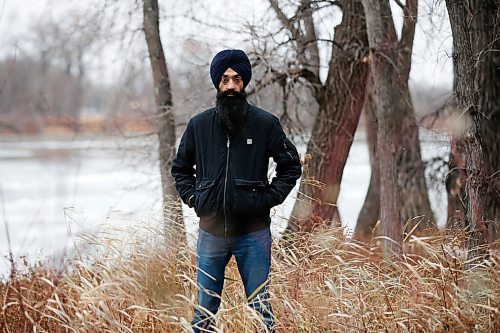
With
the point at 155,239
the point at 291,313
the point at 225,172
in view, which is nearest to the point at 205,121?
the point at 225,172

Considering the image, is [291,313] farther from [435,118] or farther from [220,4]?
[220,4]

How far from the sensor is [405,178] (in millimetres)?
10695

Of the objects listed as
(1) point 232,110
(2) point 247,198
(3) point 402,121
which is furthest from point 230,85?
(3) point 402,121

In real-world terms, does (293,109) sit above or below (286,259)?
above

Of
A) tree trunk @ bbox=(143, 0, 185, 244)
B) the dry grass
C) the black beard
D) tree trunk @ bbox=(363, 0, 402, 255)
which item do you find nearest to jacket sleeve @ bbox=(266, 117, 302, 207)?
the black beard

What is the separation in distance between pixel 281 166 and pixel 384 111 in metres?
3.11

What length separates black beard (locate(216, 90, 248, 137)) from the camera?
4.06 metres

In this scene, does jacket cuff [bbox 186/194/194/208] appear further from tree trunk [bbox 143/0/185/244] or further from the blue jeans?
tree trunk [bbox 143/0/185/244]

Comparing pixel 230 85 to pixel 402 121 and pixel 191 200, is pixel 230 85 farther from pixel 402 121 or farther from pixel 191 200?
pixel 402 121

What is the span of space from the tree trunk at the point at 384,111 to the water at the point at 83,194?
485 millimetres

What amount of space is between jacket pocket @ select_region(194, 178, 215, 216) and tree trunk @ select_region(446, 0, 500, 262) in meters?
1.81

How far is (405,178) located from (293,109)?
2.05 meters

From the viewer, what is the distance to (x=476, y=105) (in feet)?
17.1

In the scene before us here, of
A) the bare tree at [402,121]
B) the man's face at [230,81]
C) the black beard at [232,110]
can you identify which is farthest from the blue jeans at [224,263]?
the bare tree at [402,121]
